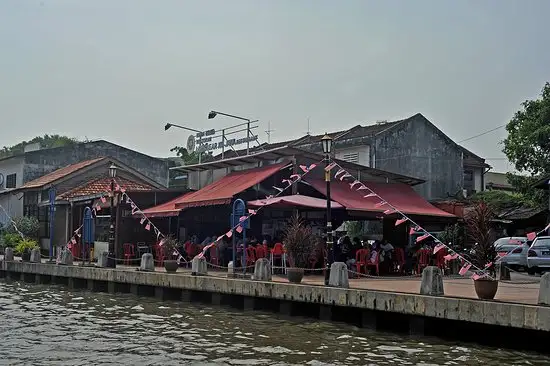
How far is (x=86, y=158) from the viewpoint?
1789 inches

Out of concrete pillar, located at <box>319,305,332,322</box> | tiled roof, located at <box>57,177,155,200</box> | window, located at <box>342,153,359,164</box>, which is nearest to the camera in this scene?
concrete pillar, located at <box>319,305,332,322</box>

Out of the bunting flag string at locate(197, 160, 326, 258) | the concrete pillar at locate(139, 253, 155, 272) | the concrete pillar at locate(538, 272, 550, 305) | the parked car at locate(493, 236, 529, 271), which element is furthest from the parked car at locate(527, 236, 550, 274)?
the concrete pillar at locate(139, 253, 155, 272)

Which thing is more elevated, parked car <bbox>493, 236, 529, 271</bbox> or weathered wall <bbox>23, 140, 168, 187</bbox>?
weathered wall <bbox>23, 140, 168, 187</bbox>

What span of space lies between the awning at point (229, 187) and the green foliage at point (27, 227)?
1322 centimetres

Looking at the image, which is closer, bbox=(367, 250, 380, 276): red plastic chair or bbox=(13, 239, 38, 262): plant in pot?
bbox=(367, 250, 380, 276): red plastic chair

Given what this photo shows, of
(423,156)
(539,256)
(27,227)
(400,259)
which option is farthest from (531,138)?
(27,227)

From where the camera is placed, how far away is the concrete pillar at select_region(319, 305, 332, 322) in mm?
16516

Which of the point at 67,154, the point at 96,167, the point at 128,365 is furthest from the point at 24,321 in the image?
the point at 67,154

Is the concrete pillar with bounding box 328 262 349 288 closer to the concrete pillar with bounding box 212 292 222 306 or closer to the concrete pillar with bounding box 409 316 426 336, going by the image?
the concrete pillar with bounding box 409 316 426 336

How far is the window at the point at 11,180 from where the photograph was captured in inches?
1702

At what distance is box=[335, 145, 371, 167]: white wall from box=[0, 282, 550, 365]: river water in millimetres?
21661

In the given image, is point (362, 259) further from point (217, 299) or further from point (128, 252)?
point (128, 252)

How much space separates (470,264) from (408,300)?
1.58m

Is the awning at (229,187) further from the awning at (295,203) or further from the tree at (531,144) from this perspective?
the tree at (531,144)
